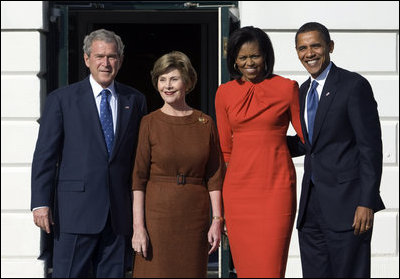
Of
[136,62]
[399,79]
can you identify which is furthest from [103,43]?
[136,62]

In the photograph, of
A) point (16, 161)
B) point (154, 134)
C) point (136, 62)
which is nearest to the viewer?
point (154, 134)

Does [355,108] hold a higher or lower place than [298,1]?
lower

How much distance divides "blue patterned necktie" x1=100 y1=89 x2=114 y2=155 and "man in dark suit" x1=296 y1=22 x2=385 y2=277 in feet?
3.83

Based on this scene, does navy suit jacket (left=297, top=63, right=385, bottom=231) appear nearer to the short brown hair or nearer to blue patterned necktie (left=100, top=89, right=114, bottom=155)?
the short brown hair

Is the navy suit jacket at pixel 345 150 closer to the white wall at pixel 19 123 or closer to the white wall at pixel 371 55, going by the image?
the white wall at pixel 371 55

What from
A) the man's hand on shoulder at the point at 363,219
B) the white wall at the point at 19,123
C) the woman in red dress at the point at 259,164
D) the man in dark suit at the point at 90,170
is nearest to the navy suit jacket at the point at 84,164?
the man in dark suit at the point at 90,170

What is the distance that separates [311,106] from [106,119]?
1.26 m

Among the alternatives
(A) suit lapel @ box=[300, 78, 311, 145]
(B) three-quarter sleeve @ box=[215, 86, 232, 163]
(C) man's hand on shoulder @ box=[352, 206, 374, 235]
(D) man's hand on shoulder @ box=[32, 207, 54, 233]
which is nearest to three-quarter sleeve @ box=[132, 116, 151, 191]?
(B) three-quarter sleeve @ box=[215, 86, 232, 163]

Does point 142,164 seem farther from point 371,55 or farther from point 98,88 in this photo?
point 371,55

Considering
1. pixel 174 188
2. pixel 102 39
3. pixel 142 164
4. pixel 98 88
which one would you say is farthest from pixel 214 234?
pixel 102 39

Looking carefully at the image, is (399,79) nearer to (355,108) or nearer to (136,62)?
(355,108)

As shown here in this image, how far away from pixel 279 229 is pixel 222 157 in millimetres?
539

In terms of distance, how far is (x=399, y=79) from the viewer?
647 centimetres

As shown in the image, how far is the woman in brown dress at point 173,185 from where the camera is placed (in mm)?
4277
